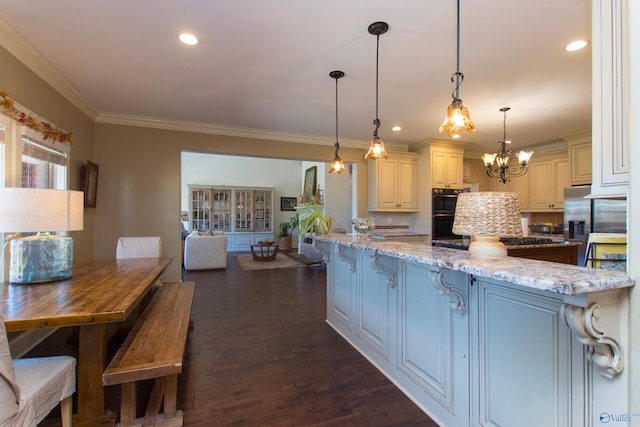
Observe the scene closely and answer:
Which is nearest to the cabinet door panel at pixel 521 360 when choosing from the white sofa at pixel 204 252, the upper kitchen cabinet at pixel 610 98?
the upper kitchen cabinet at pixel 610 98

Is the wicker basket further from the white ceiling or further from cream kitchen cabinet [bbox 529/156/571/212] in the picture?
cream kitchen cabinet [bbox 529/156/571/212]

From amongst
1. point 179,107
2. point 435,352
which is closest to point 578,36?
point 435,352

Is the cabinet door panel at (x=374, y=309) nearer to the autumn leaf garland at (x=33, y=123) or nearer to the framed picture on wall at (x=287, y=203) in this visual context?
the autumn leaf garland at (x=33, y=123)

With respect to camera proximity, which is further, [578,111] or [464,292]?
[578,111]

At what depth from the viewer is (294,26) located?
2072mm

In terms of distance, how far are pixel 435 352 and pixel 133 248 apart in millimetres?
3350

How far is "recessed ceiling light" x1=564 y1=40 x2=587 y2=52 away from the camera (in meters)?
2.22

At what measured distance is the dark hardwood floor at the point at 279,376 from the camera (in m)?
1.76

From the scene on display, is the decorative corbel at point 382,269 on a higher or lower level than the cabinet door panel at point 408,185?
lower

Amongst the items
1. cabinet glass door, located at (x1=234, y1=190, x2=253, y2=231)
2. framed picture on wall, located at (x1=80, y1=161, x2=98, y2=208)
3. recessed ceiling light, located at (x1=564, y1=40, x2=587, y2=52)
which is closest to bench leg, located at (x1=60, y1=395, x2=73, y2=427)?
framed picture on wall, located at (x1=80, y1=161, x2=98, y2=208)

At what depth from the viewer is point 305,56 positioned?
246cm

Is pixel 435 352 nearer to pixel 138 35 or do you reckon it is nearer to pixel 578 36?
pixel 578 36

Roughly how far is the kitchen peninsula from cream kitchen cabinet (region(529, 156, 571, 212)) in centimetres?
473

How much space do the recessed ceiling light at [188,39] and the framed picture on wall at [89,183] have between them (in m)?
2.33
